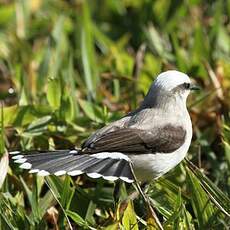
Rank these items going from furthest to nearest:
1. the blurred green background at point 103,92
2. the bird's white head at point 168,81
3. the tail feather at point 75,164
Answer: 1. the bird's white head at point 168,81
2. the blurred green background at point 103,92
3. the tail feather at point 75,164

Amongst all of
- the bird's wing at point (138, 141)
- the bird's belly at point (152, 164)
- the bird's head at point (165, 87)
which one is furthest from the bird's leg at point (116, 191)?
the bird's head at point (165, 87)

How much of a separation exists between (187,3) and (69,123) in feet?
7.42

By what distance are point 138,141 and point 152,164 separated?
15 centimetres

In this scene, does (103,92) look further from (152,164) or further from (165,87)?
(152,164)

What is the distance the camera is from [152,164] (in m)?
4.16

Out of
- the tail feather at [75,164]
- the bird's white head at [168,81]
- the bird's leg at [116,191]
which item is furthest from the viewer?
the bird's white head at [168,81]

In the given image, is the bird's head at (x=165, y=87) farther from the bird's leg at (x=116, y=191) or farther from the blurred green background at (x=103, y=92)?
the bird's leg at (x=116, y=191)

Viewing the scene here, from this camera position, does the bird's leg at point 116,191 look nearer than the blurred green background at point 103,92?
No

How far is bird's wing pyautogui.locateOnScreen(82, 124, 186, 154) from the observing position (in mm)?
4121

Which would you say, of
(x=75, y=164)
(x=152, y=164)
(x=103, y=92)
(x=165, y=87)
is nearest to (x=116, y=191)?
(x=152, y=164)

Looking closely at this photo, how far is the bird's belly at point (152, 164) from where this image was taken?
13.6 ft

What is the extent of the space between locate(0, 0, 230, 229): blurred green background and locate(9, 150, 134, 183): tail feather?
6.5 inches

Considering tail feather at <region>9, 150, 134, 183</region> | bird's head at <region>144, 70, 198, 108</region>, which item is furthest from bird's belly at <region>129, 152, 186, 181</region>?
bird's head at <region>144, 70, 198, 108</region>

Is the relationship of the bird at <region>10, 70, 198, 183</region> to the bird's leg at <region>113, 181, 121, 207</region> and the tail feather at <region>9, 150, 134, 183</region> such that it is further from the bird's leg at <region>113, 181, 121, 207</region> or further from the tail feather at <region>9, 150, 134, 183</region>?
the bird's leg at <region>113, 181, 121, 207</region>
